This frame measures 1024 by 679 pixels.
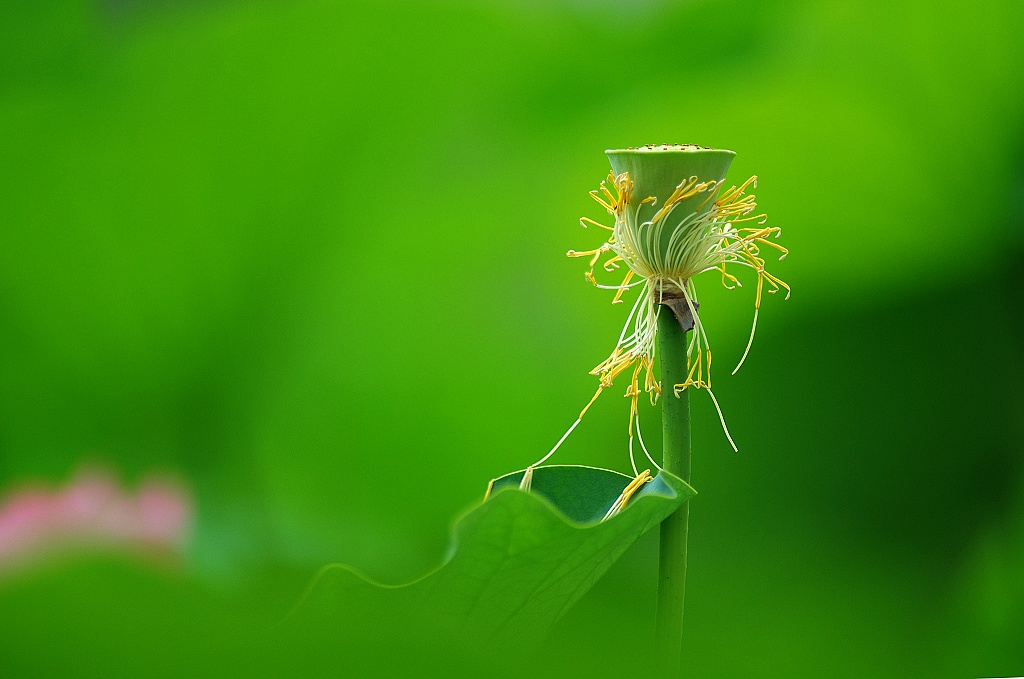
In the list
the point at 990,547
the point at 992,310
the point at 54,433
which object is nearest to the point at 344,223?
the point at 54,433

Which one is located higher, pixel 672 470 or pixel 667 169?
pixel 667 169

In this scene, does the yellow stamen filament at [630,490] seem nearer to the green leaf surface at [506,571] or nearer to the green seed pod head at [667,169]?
the green leaf surface at [506,571]

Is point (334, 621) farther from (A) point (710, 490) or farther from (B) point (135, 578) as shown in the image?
(A) point (710, 490)

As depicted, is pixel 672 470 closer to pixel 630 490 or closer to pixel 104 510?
pixel 630 490

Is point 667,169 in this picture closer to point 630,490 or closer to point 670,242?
point 670,242

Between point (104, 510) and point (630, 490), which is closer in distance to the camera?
point (630, 490)

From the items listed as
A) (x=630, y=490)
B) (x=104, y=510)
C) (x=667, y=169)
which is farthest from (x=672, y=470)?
(x=104, y=510)
